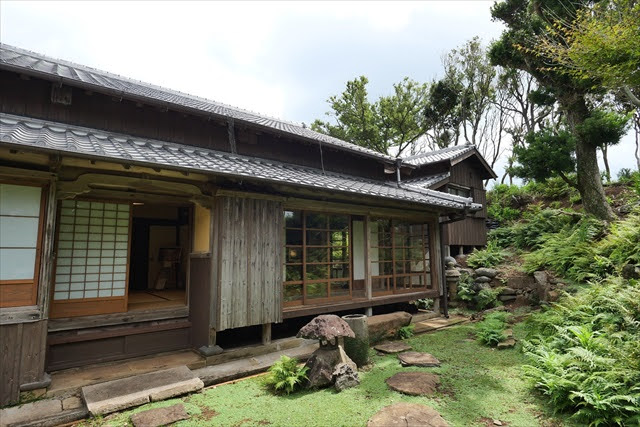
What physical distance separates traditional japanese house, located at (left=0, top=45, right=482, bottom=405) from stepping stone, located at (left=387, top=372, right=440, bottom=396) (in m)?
2.29

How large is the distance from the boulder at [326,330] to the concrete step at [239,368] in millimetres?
1059

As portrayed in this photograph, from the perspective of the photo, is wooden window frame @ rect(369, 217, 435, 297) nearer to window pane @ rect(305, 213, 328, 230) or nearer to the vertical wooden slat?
window pane @ rect(305, 213, 328, 230)

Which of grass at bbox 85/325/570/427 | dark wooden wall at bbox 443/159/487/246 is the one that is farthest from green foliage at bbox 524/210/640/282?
grass at bbox 85/325/570/427

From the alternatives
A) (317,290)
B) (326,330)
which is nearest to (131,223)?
(317,290)

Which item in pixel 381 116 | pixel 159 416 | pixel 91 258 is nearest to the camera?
pixel 159 416

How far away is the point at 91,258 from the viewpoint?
5.46m

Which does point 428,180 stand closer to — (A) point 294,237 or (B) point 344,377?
(A) point 294,237

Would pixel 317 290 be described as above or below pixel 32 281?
below

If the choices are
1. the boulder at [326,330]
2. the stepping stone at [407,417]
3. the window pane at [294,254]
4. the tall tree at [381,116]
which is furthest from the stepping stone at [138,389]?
the tall tree at [381,116]

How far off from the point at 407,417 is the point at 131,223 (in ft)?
17.1

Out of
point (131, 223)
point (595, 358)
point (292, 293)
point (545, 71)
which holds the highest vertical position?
point (545, 71)

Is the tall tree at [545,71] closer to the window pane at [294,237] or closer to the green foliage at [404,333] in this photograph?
the green foliage at [404,333]

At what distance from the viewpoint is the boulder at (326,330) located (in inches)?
182

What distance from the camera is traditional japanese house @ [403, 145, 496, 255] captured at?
13.9 metres
